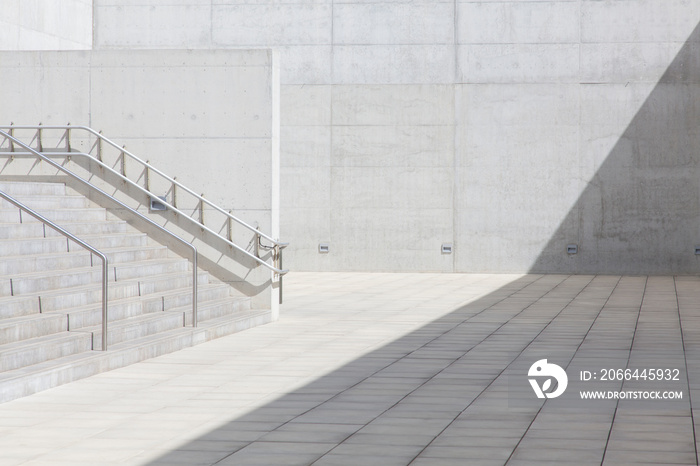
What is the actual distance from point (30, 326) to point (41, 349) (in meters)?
0.43

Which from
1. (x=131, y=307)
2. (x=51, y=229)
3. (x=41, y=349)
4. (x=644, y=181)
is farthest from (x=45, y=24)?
(x=41, y=349)

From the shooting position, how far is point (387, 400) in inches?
273

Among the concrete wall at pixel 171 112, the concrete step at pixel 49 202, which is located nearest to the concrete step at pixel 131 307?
the concrete wall at pixel 171 112

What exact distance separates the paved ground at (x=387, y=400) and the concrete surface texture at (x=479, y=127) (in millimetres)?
8390

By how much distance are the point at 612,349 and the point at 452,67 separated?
1238 centimetres

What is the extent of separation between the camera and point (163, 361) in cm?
876

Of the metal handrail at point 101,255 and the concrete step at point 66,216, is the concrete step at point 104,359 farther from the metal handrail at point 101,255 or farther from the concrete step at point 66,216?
the concrete step at point 66,216

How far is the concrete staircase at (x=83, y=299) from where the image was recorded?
25.3 feet

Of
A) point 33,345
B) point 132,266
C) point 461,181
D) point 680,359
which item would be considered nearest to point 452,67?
point 461,181

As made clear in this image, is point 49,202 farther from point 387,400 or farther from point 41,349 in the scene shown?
point 387,400

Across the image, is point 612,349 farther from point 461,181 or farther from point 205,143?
point 461,181

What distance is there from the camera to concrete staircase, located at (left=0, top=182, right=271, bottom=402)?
7.73m

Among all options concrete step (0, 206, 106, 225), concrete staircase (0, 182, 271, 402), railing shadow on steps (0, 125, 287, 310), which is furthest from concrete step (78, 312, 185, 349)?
railing shadow on steps (0, 125, 287, 310)

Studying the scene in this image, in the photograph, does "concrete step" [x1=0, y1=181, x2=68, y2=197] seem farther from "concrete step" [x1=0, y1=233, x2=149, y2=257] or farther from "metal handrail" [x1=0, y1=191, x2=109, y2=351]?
"metal handrail" [x1=0, y1=191, x2=109, y2=351]
